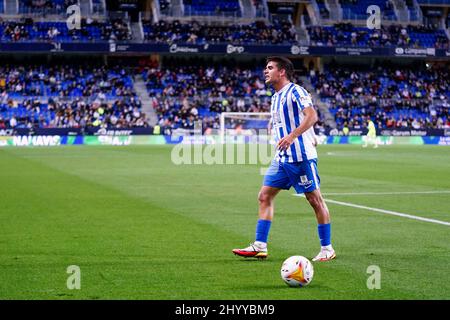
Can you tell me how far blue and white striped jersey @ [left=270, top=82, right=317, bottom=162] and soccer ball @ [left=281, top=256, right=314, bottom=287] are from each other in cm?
186

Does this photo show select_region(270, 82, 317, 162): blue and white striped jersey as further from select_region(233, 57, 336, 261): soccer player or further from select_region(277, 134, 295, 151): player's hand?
select_region(277, 134, 295, 151): player's hand

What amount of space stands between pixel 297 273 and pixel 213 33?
201 feet

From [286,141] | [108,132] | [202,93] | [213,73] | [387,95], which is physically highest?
[213,73]

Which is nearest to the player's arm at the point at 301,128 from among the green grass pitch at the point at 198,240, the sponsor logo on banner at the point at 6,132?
the green grass pitch at the point at 198,240

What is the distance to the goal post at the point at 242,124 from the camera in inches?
2169

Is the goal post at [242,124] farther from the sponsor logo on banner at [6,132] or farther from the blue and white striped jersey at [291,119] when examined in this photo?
the blue and white striped jersey at [291,119]

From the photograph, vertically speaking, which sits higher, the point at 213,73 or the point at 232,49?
the point at 232,49

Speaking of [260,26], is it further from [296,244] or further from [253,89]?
[296,244]

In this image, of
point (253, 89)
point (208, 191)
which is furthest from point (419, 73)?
point (208, 191)

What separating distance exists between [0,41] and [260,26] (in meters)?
22.7

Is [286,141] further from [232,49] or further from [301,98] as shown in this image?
[232,49]

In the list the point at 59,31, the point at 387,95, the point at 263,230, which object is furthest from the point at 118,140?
the point at 263,230

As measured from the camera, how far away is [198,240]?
11227 mm
